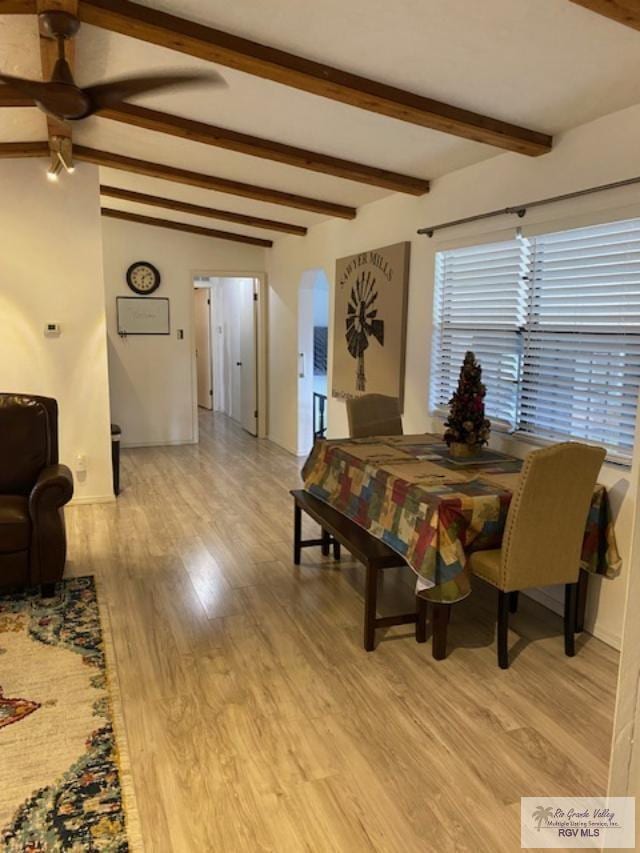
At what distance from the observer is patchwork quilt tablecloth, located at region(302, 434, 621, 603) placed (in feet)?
8.52

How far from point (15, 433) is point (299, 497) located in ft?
5.51

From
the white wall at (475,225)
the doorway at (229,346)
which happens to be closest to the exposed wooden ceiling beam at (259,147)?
the white wall at (475,225)

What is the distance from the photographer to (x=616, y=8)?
1.93 m

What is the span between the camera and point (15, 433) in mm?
3592

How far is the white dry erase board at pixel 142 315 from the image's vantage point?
719 cm

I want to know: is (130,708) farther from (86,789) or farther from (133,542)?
(133,542)

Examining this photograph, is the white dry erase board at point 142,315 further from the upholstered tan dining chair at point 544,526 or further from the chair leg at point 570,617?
the chair leg at point 570,617

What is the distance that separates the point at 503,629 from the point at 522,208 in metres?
2.16

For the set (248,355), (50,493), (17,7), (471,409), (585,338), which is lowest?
(50,493)

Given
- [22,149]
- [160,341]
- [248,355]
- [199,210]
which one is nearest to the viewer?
[22,149]

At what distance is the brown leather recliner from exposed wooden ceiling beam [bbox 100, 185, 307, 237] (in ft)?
10.5

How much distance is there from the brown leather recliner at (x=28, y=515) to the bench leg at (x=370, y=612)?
1.62 meters

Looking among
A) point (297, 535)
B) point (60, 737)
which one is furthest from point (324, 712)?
point (297, 535)

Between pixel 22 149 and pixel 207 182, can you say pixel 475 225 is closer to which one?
pixel 207 182
